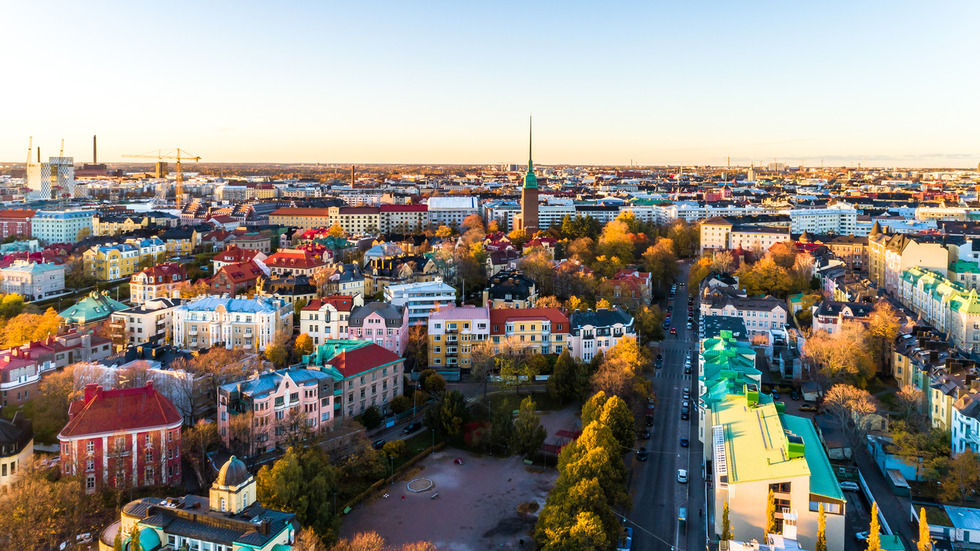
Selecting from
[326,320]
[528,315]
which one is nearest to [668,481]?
[528,315]

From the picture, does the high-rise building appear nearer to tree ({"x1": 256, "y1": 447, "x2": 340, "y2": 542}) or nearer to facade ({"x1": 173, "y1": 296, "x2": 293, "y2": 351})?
facade ({"x1": 173, "y1": 296, "x2": 293, "y2": 351})

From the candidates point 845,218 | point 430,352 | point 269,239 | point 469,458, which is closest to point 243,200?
point 269,239

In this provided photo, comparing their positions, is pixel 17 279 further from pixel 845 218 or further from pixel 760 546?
A: pixel 845 218

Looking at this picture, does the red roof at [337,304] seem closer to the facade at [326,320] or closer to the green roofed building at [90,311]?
the facade at [326,320]

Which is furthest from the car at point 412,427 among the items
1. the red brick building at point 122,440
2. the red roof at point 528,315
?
the red brick building at point 122,440

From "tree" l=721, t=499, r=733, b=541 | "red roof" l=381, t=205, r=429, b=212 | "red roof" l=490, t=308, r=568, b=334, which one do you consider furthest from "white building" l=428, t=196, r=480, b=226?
"tree" l=721, t=499, r=733, b=541

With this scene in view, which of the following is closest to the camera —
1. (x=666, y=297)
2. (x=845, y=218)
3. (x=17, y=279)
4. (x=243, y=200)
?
(x=17, y=279)
